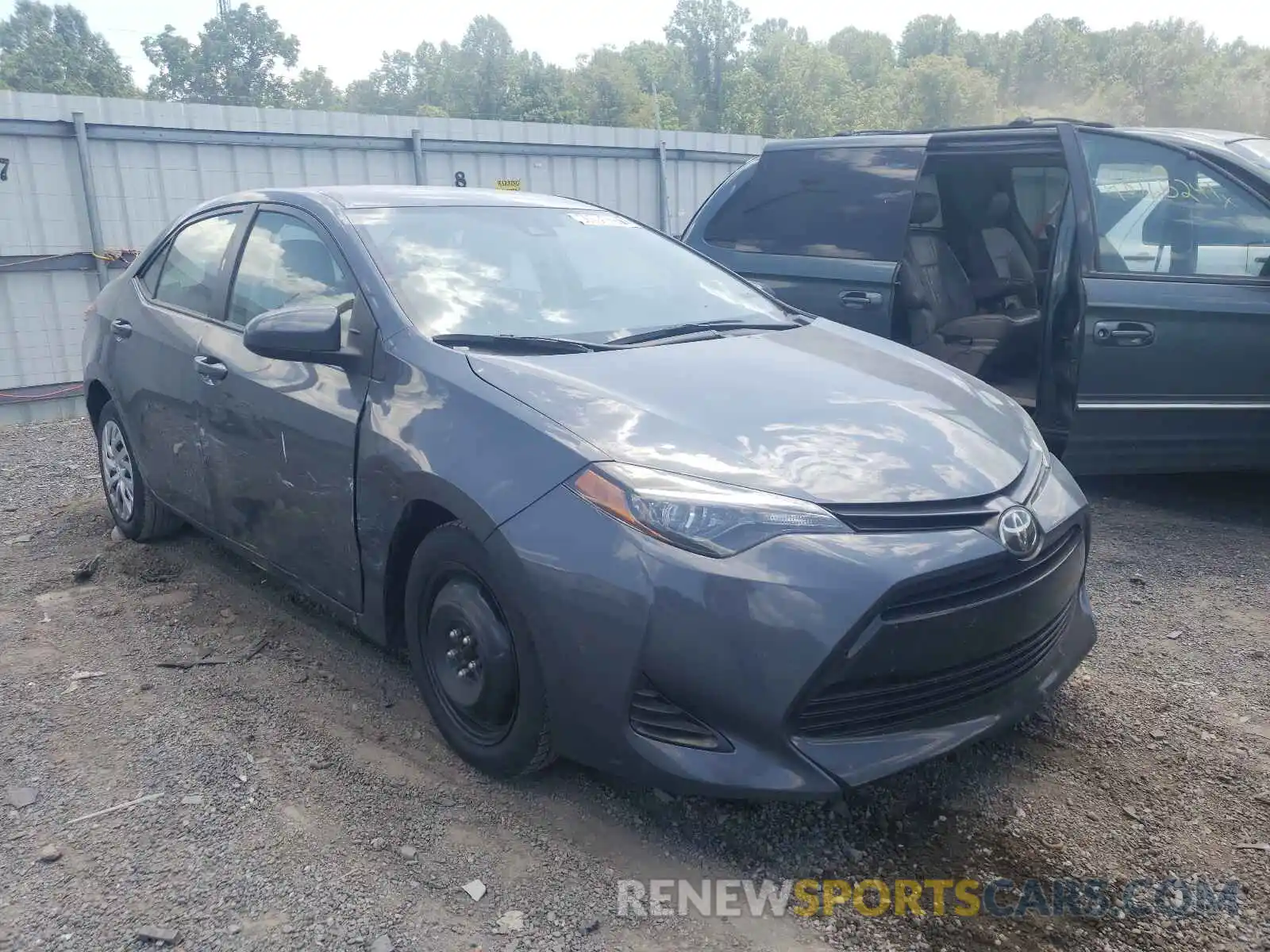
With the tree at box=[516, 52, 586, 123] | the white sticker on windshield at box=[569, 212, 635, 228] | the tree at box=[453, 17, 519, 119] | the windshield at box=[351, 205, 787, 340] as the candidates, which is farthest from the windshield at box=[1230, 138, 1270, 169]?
the tree at box=[453, 17, 519, 119]

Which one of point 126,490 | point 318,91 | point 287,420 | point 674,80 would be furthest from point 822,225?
point 318,91

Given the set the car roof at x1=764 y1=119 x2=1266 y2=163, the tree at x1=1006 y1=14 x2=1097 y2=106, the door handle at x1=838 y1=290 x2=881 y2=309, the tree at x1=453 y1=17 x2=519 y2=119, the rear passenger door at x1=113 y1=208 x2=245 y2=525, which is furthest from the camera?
the tree at x1=453 y1=17 x2=519 y2=119

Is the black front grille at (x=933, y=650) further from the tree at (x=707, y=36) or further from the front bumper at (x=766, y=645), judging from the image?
the tree at (x=707, y=36)

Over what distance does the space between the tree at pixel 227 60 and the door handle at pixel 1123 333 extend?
306ft

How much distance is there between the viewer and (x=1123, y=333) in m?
4.85

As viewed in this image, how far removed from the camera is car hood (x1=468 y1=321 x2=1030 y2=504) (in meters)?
2.58

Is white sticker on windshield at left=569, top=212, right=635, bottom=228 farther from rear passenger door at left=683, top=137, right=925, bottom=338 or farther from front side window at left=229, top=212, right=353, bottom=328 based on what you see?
rear passenger door at left=683, top=137, right=925, bottom=338

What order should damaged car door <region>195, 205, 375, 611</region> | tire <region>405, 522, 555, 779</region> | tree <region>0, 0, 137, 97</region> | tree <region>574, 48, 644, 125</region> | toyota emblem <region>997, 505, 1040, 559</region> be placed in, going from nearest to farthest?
toyota emblem <region>997, 505, 1040, 559</region>
tire <region>405, 522, 555, 779</region>
damaged car door <region>195, 205, 375, 611</region>
tree <region>0, 0, 137, 97</region>
tree <region>574, 48, 644, 125</region>

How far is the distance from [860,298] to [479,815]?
390 centimetres

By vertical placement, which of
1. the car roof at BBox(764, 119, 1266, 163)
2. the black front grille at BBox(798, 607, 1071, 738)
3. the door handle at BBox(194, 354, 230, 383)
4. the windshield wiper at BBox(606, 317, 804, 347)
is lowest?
the black front grille at BBox(798, 607, 1071, 738)

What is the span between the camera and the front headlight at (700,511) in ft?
7.89

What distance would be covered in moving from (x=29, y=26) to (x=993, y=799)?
10292 cm

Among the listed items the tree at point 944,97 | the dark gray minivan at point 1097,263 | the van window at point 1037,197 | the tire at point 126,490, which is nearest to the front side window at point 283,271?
the tire at point 126,490

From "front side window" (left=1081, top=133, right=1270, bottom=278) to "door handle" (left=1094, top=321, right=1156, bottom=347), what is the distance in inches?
10.9
